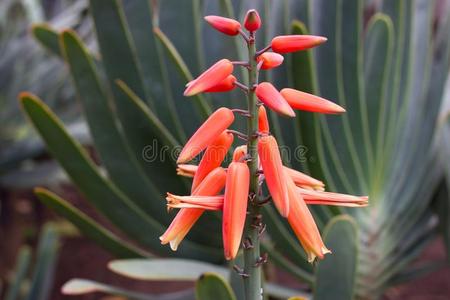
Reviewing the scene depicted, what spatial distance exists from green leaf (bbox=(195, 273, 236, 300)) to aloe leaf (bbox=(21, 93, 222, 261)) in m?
0.57

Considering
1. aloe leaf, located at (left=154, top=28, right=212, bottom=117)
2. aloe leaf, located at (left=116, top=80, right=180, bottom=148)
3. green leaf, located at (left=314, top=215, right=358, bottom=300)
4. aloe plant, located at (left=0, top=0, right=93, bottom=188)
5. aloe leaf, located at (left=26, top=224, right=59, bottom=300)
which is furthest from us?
aloe plant, located at (left=0, top=0, right=93, bottom=188)

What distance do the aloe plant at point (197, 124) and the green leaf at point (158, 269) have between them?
0.55ft

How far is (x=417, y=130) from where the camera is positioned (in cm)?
179

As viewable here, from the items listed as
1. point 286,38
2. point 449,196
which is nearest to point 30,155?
point 449,196

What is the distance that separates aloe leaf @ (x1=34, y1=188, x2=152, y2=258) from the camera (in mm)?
1430

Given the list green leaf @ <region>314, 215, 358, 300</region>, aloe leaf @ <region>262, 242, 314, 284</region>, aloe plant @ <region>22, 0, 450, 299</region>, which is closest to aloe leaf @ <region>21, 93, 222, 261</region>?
aloe plant @ <region>22, 0, 450, 299</region>

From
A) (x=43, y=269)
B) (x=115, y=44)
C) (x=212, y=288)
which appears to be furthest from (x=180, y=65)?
(x=43, y=269)

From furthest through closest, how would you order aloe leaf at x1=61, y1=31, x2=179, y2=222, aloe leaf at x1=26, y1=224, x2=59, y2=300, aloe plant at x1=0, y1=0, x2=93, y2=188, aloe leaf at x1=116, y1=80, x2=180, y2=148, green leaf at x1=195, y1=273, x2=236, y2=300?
aloe plant at x1=0, y1=0, x2=93, y2=188 → aloe leaf at x1=26, y1=224, x2=59, y2=300 → aloe leaf at x1=61, y1=31, x2=179, y2=222 → aloe leaf at x1=116, y1=80, x2=180, y2=148 → green leaf at x1=195, y1=273, x2=236, y2=300

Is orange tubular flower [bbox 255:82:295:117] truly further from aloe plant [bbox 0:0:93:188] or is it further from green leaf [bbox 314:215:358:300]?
aloe plant [bbox 0:0:93:188]

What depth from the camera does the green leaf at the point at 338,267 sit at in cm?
109

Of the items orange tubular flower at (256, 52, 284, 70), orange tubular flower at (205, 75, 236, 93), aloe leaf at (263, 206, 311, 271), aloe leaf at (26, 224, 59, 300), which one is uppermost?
orange tubular flower at (256, 52, 284, 70)

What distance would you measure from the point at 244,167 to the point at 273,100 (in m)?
0.08

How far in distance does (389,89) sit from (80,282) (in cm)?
98

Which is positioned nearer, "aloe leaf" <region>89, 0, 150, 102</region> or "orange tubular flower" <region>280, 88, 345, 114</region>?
"orange tubular flower" <region>280, 88, 345, 114</region>
